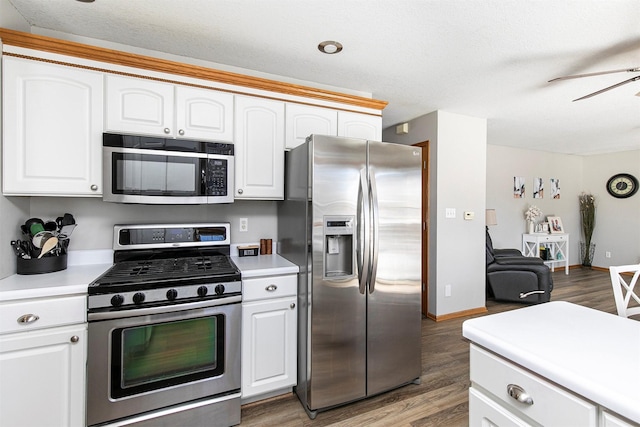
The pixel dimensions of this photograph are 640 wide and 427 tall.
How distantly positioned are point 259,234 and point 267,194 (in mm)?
463

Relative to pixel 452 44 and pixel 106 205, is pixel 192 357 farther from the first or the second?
pixel 452 44

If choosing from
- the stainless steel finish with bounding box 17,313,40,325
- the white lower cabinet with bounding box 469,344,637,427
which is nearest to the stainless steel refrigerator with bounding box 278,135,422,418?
the white lower cabinet with bounding box 469,344,637,427

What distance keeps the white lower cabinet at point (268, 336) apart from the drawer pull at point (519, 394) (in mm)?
1429

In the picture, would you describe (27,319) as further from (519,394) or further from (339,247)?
(519,394)

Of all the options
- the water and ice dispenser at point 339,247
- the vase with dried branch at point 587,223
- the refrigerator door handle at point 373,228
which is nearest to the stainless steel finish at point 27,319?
the water and ice dispenser at point 339,247

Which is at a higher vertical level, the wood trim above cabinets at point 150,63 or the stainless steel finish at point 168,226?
the wood trim above cabinets at point 150,63

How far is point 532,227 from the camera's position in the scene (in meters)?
5.77

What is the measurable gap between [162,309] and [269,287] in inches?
25.4

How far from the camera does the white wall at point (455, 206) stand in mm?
3566

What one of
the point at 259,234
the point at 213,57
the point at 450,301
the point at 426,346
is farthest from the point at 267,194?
the point at 450,301

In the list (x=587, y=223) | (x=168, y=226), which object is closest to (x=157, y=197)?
(x=168, y=226)

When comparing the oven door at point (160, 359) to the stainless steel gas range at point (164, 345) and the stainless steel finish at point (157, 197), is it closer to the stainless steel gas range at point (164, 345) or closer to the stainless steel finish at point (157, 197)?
the stainless steel gas range at point (164, 345)

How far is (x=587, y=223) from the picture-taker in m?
6.46

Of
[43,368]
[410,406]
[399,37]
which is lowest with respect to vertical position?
[410,406]
